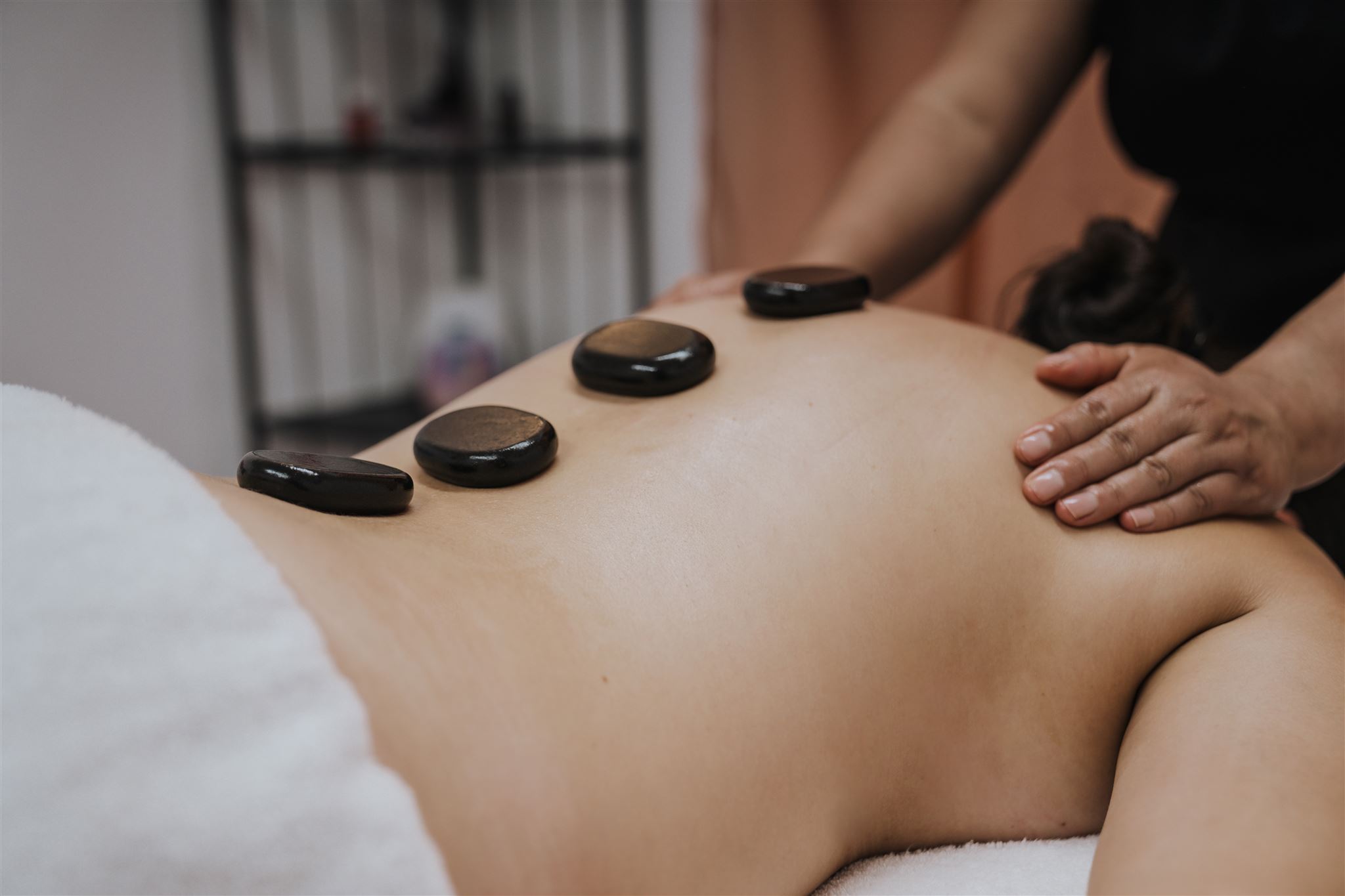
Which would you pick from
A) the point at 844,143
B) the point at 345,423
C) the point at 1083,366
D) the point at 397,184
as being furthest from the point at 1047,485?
the point at 397,184

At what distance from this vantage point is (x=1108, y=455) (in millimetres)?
622

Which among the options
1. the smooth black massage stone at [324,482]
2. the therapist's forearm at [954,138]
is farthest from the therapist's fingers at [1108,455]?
the therapist's forearm at [954,138]

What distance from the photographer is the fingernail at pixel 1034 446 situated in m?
0.62

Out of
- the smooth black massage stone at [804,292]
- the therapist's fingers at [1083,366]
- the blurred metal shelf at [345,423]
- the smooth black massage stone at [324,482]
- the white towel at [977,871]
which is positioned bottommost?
the blurred metal shelf at [345,423]

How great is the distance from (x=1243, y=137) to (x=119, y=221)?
163 cm

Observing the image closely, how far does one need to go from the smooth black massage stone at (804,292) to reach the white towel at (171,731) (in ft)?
1.41

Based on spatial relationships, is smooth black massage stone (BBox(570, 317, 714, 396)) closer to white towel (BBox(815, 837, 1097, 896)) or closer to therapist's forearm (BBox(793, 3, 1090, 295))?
white towel (BBox(815, 837, 1097, 896))

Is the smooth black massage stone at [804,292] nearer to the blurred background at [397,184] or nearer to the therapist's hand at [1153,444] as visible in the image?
the therapist's hand at [1153,444]

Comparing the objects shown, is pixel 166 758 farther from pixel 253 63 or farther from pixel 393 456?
pixel 253 63

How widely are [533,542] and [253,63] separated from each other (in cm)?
183

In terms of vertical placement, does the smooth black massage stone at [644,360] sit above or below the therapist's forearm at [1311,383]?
above

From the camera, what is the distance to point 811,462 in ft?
1.85

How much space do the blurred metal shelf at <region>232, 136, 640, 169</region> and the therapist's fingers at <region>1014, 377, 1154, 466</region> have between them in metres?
1.59

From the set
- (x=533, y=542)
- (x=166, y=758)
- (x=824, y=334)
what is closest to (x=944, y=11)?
(x=824, y=334)
